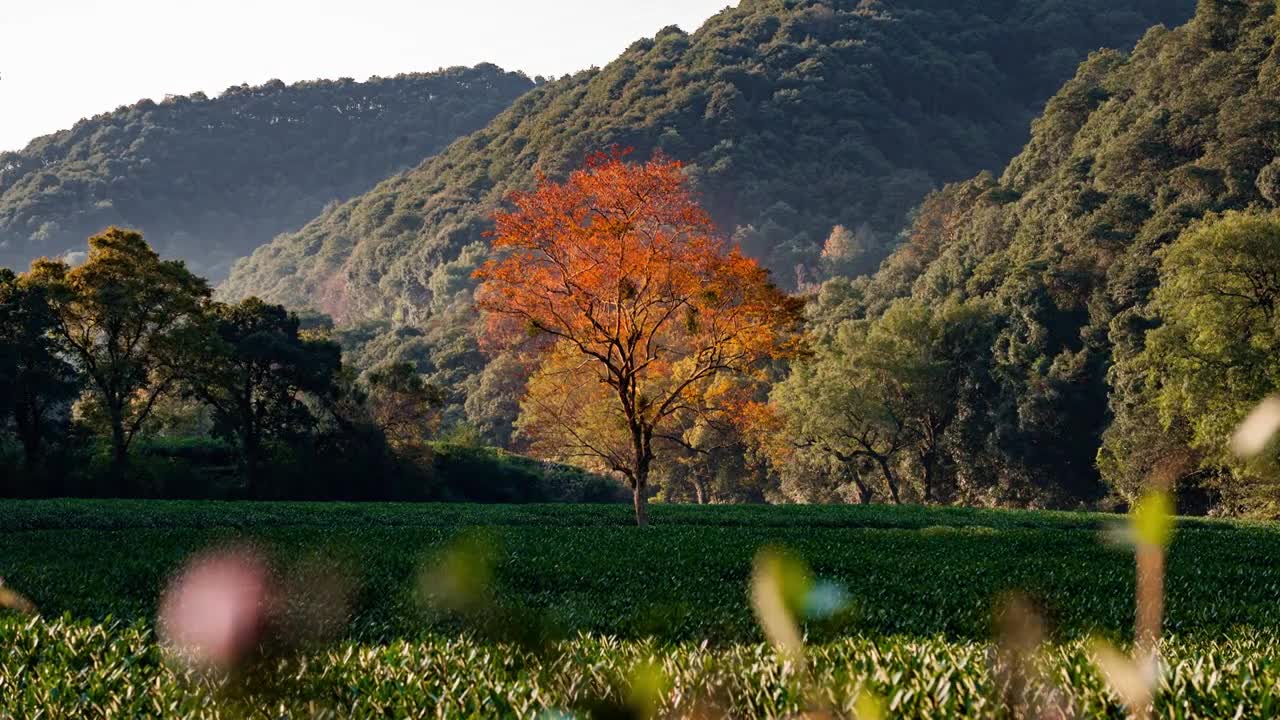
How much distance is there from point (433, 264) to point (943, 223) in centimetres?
8024

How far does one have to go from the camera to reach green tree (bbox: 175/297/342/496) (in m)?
45.5

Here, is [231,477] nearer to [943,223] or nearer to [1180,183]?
[1180,183]

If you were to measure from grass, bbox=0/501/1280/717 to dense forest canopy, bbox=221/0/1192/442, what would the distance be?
332 ft

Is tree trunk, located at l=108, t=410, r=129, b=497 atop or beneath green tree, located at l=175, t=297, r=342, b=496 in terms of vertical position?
beneath

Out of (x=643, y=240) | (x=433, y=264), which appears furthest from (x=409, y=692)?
(x=433, y=264)

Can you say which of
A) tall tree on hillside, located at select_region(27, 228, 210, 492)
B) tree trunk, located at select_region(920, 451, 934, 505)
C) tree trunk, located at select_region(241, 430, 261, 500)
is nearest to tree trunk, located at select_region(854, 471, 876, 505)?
tree trunk, located at select_region(920, 451, 934, 505)

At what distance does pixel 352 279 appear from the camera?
181m

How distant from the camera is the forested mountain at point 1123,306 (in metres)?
45.4

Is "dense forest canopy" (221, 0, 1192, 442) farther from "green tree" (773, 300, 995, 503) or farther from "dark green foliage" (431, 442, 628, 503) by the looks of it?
"dark green foliage" (431, 442, 628, 503)

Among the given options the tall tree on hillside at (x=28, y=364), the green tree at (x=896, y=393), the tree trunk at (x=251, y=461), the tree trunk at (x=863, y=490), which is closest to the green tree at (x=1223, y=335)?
the green tree at (x=896, y=393)

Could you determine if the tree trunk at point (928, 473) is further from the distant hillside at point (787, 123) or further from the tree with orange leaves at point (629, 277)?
the distant hillside at point (787, 123)

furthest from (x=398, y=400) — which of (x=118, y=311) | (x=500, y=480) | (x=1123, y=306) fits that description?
(x=1123, y=306)

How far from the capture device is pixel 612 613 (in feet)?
39.0

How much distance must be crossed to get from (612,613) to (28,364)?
36531 millimetres
